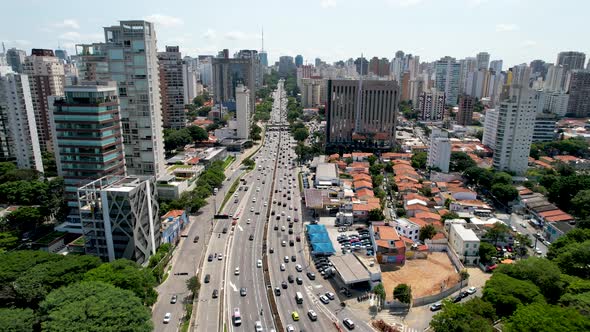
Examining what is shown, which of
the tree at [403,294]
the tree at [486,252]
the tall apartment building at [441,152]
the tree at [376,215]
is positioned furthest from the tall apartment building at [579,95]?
the tree at [403,294]

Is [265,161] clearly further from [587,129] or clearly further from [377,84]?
[587,129]

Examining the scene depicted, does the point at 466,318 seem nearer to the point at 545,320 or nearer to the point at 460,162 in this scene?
the point at 545,320

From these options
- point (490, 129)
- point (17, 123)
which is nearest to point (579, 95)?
point (490, 129)

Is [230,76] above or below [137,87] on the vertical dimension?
above

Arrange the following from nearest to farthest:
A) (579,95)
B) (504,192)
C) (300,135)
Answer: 1. (504,192)
2. (300,135)
3. (579,95)

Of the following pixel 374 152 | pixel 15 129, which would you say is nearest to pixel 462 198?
pixel 374 152

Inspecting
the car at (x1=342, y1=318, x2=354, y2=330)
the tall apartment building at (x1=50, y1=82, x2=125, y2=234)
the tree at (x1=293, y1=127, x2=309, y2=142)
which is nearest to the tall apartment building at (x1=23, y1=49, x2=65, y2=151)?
the tall apartment building at (x1=50, y1=82, x2=125, y2=234)
